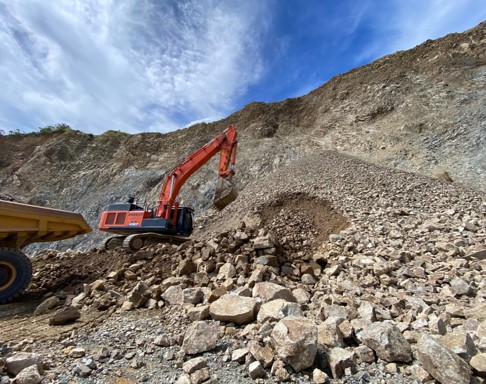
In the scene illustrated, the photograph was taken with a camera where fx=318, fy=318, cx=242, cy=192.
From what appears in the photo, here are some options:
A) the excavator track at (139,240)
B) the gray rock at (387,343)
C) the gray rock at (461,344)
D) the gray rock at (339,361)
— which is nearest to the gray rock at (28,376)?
the gray rock at (339,361)

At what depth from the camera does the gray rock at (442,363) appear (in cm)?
225

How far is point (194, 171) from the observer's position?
9430mm

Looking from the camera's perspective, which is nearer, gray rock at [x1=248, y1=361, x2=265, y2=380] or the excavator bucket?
gray rock at [x1=248, y1=361, x2=265, y2=380]

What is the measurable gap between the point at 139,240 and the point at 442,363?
22.5 feet

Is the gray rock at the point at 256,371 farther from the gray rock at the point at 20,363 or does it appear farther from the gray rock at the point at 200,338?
the gray rock at the point at 20,363

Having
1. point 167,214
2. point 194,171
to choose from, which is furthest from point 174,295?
point 194,171

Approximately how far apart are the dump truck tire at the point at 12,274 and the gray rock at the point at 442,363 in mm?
5824

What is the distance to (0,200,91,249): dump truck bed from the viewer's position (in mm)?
5422

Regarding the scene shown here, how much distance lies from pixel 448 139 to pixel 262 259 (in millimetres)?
12036

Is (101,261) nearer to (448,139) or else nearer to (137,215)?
(137,215)

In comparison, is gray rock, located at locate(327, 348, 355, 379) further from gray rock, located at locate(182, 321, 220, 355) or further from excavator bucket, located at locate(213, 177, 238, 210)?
excavator bucket, located at locate(213, 177, 238, 210)

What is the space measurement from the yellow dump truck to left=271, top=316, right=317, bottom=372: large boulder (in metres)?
4.74

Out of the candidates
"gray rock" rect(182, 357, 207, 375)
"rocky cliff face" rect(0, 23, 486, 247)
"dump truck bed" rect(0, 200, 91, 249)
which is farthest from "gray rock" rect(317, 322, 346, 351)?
"rocky cliff face" rect(0, 23, 486, 247)

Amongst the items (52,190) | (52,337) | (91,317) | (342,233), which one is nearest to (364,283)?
(342,233)
